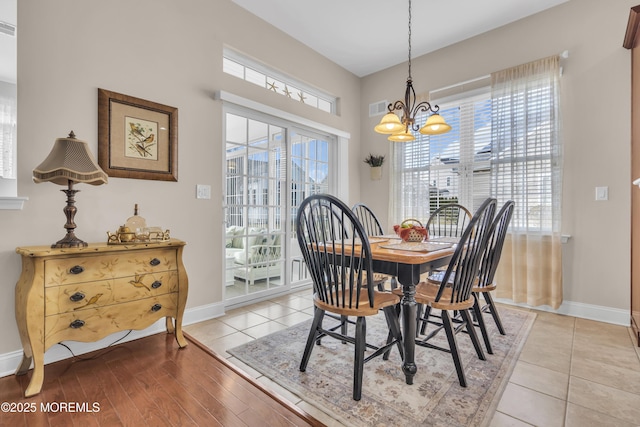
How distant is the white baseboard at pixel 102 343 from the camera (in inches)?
72.7

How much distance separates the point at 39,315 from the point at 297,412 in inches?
56.6

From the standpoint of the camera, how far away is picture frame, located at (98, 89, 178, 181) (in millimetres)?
2186

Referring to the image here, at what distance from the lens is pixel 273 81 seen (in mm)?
3447

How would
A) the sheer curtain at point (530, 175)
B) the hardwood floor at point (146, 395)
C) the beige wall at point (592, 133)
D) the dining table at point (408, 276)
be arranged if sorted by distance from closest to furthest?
1. the hardwood floor at point (146, 395)
2. the dining table at point (408, 276)
3. the beige wall at point (592, 133)
4. the sheer curtain at point (530, 175)

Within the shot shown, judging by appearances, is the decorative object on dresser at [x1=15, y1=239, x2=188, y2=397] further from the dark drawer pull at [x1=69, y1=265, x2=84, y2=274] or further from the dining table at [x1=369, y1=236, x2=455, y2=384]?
the dining table at [x1=369, y1=236, x2=455, y2=384]

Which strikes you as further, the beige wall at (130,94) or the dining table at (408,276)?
the beige wall at (130,94)

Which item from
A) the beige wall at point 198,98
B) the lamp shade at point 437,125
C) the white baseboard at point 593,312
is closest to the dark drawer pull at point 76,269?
the beige wall at point 198,98

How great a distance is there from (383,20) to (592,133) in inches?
87.1

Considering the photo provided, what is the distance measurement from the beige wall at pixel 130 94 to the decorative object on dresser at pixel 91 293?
0.34 meters

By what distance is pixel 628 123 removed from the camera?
8.43 feet

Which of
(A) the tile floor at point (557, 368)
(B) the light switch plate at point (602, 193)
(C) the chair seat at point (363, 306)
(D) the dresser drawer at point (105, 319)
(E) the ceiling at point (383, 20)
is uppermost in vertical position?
(E) the ceiling at point (383, 20)

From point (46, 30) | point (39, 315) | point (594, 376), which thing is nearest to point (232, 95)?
point (46, 30)

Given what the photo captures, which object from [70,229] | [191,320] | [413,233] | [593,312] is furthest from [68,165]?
[593,312]

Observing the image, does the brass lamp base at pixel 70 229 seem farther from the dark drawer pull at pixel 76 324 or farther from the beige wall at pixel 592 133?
the beige wall at pixel 592 133
